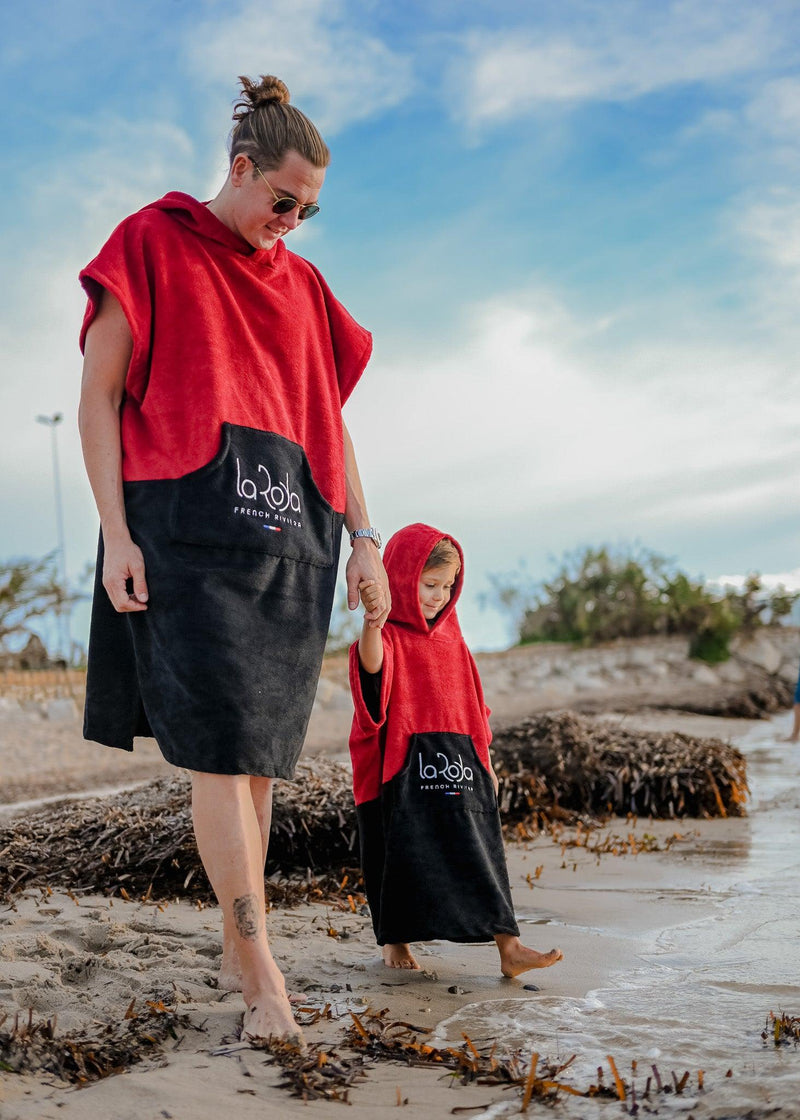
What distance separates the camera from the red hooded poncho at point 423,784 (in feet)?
10.1

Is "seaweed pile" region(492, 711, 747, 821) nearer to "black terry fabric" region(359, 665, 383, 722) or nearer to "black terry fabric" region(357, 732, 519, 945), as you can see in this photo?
"black terry fabric" region(357, 732, 519, 945)

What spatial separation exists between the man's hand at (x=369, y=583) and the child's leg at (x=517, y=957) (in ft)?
3.20

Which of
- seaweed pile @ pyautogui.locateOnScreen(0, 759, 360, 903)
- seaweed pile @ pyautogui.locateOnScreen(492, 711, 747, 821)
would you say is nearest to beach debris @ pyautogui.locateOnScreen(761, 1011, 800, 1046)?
seaweed pile @ pyautogui.locateOnScreen(0, 759, 360, 903)

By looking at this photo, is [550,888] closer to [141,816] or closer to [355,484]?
[141,816]

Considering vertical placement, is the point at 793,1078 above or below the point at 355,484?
below

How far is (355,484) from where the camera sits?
321cm

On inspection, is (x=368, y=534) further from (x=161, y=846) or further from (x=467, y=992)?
(x=161, y=846)

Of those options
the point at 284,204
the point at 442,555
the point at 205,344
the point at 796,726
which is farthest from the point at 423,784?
the point at 796,726

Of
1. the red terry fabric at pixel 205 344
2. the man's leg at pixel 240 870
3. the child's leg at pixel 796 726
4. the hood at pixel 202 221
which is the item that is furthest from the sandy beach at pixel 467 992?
the child's leg at pixel 796 726

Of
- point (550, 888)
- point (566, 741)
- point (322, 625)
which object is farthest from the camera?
point (566, 741)

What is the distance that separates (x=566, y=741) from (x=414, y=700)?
3.30m

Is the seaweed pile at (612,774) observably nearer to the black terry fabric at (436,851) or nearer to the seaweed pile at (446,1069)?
the black terry fabric at (436,851)

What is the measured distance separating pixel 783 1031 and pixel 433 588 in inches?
62.2

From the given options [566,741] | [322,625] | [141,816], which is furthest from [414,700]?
[566,741]
